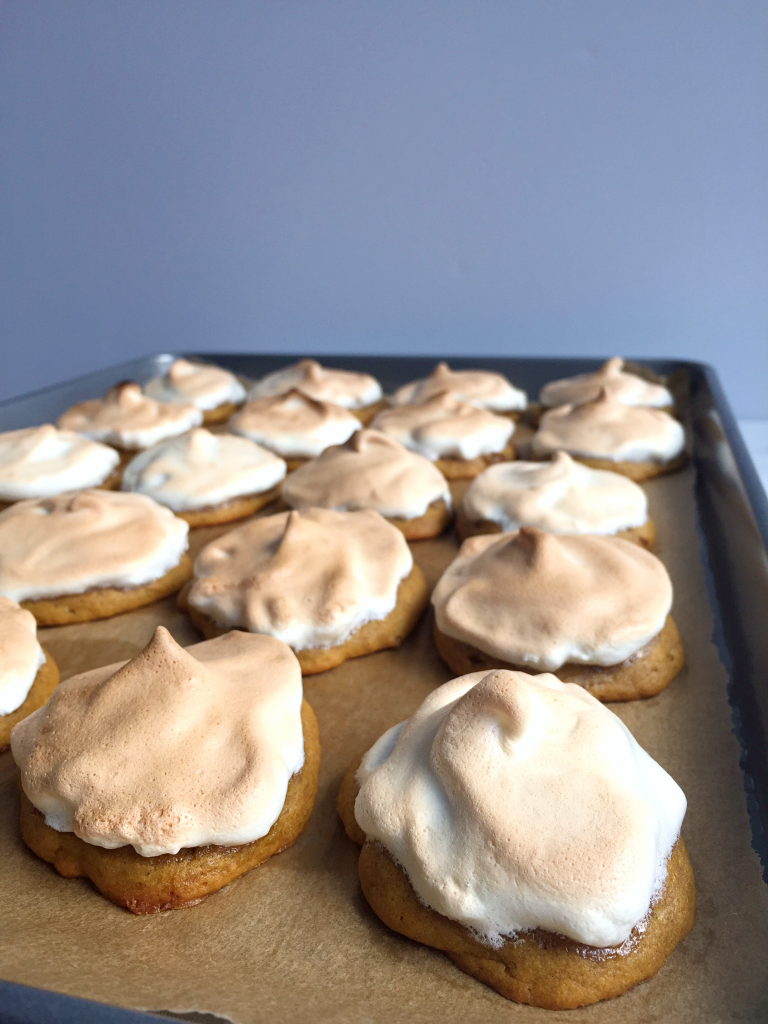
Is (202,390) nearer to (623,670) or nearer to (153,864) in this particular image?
(623,670)

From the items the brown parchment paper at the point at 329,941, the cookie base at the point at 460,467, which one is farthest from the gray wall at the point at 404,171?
the brown parchment paper at the point at 329,941

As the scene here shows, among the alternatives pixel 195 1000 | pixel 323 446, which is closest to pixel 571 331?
pixel 323 446

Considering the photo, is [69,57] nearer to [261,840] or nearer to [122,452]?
[122,452]

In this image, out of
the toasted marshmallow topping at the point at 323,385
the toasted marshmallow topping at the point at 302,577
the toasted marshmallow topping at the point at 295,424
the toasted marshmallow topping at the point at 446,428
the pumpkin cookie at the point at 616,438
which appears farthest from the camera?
the toasted marshmallow topping at the point at 323,385

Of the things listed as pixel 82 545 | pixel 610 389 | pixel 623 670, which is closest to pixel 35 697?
pixel 82 545

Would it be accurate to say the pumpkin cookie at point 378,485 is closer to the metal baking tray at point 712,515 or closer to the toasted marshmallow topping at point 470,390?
the toasted marshmallow topping at point 470,390

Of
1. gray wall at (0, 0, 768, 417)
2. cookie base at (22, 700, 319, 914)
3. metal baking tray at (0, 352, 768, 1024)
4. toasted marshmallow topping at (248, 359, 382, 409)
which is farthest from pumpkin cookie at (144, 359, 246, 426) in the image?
cookie base at (22, 700, 319, 914)
